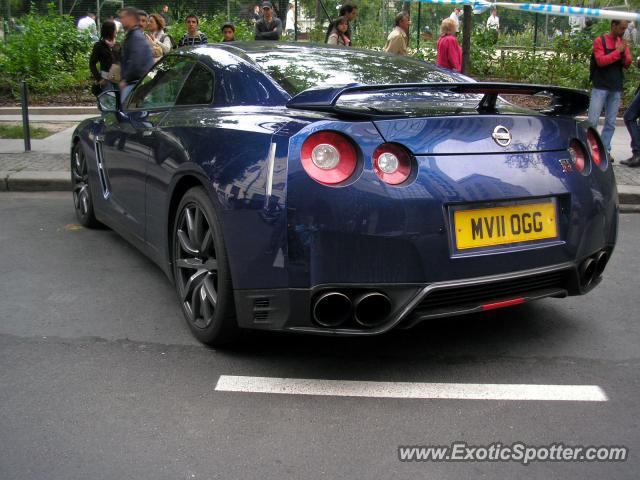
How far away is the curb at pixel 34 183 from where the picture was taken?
26.7ft

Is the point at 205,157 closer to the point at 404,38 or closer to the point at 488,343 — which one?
the point at 488,343

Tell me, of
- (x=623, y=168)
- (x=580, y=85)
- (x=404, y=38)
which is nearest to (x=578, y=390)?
(x=623, y=168)

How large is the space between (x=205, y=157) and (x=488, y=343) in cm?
172

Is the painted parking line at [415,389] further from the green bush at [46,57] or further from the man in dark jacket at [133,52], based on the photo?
the green bush at [46,57]

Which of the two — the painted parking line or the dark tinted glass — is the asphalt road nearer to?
the painted parking line

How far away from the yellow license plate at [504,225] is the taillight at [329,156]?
0.51 m

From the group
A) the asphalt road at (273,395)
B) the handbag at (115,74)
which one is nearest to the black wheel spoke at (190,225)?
the asphalt road at (273,395)

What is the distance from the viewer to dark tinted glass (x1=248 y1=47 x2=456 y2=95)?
13.4 feet

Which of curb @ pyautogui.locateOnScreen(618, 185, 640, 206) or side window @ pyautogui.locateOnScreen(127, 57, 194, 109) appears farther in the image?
curb @ pyautogui.locateOnScreen(618, 185, 640, 206)

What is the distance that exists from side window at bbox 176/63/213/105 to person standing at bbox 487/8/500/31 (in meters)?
12.0

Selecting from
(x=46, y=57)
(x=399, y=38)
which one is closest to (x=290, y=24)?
(x=46, y=57)

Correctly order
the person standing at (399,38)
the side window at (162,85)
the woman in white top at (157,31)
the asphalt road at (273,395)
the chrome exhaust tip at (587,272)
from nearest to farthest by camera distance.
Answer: the asphalt road at (273,395) → the chrome exhaust tip at (587,272) → the side window at (162,85) → the person standing at (399,38) → the woman in white top at (157,31)

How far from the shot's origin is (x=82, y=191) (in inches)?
256

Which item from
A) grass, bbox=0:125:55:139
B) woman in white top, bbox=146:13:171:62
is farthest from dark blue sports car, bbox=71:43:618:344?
woman in white top, bbox=146:13:171:62
